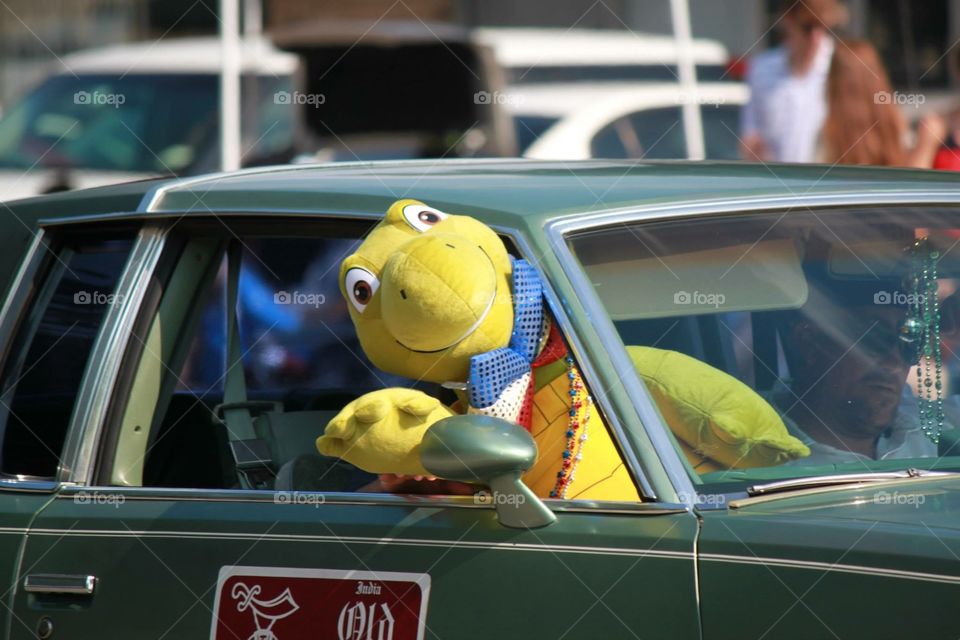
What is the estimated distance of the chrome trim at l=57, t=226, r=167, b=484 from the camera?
2928 millimetres

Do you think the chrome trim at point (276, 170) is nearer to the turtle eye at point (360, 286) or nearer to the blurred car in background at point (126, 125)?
the turtle eye at point (360, 286)

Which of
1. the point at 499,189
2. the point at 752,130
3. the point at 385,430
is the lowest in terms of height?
the point at 385,430

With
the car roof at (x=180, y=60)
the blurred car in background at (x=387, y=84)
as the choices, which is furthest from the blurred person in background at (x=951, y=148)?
the car roof at (x=180, y=60)

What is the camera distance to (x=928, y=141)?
6344mm

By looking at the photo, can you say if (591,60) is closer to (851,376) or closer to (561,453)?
(851,376)

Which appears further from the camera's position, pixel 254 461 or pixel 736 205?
pixel 254 461

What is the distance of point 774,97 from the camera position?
746cm

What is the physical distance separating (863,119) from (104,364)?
13.6ft

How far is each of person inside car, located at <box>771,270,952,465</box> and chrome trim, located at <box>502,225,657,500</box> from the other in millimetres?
370

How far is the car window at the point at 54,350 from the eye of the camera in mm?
3074

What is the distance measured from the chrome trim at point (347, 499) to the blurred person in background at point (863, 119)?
395 centimetres

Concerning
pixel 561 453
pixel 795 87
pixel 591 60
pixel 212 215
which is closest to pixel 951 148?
pixel 795 87

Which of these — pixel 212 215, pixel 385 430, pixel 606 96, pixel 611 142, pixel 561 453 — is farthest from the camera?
pixel 606 96

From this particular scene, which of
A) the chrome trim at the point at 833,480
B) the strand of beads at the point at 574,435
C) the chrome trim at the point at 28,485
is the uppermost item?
the chrome trim at the point at 28,485
